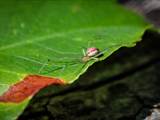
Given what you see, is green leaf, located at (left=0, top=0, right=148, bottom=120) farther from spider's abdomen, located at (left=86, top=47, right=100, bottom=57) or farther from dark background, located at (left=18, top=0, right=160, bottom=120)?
dark background, located at (left=18, top=0, right=160, bottom=120)

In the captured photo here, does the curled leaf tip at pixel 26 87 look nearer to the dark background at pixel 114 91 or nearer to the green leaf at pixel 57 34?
the green leaf at pixel 57 34

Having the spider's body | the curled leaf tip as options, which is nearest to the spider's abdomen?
the spider's body

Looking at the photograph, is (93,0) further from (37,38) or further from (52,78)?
(52,78)

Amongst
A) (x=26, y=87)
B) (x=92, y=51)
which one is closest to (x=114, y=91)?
(x=92, y=51)

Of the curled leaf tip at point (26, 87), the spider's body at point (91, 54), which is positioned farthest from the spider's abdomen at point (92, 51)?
the curled leaf tip at point (26, 87)

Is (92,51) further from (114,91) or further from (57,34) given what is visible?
(57,34)
